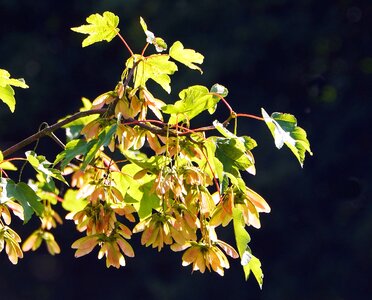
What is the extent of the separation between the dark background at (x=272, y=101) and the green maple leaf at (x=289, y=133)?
5.22 metres

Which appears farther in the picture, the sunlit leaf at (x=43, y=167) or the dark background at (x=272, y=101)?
the dark background at (x=272, y=101)

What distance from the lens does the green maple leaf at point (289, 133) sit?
116 centimetres

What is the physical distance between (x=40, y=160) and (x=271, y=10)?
19.5 ft

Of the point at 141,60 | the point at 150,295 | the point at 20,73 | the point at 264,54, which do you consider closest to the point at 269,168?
A: the point at 264,54

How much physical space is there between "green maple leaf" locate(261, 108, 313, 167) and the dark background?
17.1 feet

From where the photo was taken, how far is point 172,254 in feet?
23.1

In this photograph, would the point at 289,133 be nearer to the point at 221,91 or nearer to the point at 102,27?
the point at 221,91

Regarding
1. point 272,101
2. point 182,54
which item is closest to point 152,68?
point 182,54

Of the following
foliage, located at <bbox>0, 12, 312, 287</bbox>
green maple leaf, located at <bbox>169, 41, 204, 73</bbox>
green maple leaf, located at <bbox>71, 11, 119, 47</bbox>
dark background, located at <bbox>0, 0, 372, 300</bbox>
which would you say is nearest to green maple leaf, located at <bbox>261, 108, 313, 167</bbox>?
foliage, located at <bbox>0, 12, 312, 287</bbox>

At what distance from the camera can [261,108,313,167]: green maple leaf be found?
1161mm

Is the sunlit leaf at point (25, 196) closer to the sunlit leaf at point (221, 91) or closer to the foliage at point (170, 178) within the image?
the foliage at point (170, 178)

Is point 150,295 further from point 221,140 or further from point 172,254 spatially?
point 221,140

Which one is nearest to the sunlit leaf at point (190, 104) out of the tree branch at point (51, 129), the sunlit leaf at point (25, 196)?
the tree branch at point (51, 129)

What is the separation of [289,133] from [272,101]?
237 inches
